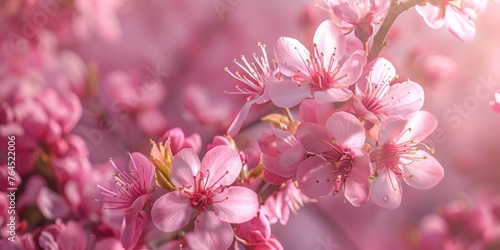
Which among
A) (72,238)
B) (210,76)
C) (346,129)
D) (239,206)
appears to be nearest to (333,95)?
(346,129)

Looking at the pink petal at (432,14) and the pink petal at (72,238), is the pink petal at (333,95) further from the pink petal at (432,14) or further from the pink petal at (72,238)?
the pink petal at (72,238)

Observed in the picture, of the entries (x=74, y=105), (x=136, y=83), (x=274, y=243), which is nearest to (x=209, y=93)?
(x=136, y=83)

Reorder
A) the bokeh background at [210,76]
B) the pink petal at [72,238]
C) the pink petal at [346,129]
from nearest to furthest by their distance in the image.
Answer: the pink petal at [346,129] < the pink petal at [72,238] < the bokeh background at [210,76]

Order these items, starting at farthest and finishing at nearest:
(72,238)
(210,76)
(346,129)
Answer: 1. (210,76)
2. (72,238)
3. (346,129)

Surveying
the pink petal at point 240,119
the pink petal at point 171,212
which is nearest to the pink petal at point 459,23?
the pink petal at point 240,119

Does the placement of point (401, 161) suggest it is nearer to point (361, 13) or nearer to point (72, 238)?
point (361, 13)

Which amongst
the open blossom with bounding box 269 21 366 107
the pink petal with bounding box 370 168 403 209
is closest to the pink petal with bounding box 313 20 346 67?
the open blossom with bounding box 269 21 366 107

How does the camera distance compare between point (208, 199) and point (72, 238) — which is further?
point (72, 238)

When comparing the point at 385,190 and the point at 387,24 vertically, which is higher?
the point at 387,24
